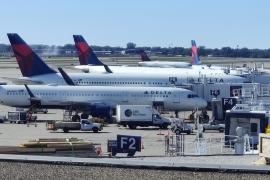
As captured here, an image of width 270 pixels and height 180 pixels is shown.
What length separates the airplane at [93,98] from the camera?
70312mm

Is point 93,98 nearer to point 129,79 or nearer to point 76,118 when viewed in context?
point 76,118

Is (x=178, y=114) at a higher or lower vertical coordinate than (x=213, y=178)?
lower

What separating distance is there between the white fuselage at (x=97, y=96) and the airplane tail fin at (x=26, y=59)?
12.7 meters

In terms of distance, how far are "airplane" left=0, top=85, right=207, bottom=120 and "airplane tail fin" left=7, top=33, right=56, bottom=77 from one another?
12.8 metres

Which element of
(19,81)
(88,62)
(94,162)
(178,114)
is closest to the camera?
(94,162)

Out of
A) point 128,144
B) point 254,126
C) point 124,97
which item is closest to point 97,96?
point 124,97

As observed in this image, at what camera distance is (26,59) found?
3310 inches

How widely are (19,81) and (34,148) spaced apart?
49.6m

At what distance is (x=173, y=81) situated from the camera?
88.1m

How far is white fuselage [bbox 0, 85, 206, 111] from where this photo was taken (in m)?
70.4

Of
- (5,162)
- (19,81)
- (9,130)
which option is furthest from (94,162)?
(19,81)

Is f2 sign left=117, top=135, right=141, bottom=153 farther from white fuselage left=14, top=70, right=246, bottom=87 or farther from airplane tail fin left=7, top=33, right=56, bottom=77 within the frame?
airplane tail fin left=7, top=33, right=56, bottom=77

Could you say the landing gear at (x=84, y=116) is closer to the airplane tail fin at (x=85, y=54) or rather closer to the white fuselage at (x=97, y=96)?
the white fuselage at (x=97, y=96)

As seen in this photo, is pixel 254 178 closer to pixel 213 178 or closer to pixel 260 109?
pixel 213 178
